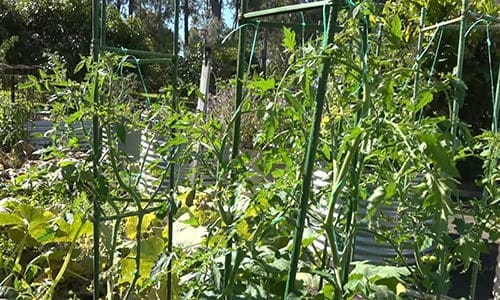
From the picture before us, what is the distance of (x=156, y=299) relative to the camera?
1974 millimetres

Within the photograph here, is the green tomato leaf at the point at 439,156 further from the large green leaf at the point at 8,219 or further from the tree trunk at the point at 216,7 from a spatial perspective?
the tree trunk at the point at 216,7

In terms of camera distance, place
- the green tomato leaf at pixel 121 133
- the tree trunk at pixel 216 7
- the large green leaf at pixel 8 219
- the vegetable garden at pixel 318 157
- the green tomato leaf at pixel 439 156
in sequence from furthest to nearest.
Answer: the tree trunk at pixel 216 7 < the large green leaf at pixel 8 219 < the green tomato leaf at pixel 121 133 < the vegetable garden at pixel 318 157 < the green tomato leaf at pixel 439 156

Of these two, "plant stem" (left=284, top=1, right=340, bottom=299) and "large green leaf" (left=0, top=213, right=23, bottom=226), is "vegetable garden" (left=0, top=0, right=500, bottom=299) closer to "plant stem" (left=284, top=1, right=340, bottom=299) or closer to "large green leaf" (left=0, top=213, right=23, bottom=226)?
"plant stem" (left=284, top=1, right=340, bottom=299)

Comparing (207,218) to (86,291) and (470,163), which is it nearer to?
(86,291)

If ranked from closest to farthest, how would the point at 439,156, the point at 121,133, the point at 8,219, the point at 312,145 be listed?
the point at 439,156
the point at 312,145
the point at 121,133
the point at 8,219

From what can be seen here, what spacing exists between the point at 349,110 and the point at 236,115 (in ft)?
0.80

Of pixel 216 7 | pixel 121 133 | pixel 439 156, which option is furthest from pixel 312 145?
pixel 216 7

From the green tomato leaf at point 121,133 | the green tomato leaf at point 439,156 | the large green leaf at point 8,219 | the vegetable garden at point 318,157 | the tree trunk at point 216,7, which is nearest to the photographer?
the green tomato leaf at point 439,156

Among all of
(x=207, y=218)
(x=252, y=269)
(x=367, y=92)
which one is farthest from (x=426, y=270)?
(x=207, y=218)

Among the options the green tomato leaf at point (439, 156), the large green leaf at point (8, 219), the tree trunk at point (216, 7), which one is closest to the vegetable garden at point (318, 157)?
the green tomato leaf at point (439, 156)

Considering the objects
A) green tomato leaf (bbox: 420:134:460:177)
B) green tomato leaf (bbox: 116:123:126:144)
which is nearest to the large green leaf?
green tomato leaf (bbox: 116:123:126:144)

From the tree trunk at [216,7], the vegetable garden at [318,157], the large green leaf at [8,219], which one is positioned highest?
the tree trunk at [216,7]

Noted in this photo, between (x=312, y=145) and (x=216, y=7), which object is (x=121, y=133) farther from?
(x=216, y=7)

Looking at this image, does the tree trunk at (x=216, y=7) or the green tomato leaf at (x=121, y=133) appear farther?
the tree trunk at (x=216, y=7)
